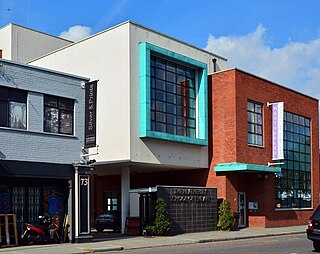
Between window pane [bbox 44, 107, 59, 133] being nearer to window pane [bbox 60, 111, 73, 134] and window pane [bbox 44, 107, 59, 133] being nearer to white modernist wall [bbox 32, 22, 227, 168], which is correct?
window pane [bbox 60, 111, 73, 134]

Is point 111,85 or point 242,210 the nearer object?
point 111,85

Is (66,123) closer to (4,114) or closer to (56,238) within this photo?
(4,114)

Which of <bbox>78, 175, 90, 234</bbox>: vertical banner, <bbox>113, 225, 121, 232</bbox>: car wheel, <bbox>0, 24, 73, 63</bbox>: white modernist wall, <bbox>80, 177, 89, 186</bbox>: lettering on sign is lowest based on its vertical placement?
<bbox>113, 225, 121, 232</bbox>: car wheel

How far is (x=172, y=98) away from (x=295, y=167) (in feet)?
39.7

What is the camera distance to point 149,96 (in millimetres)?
27594

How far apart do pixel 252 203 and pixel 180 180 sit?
4.66 meters

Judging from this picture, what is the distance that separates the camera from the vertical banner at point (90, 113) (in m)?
22.7

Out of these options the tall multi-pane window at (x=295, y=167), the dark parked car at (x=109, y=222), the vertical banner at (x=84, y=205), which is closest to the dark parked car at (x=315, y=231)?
the vertical banner at (x=84, y=205)

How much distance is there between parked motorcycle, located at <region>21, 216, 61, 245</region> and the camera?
68.8 feet

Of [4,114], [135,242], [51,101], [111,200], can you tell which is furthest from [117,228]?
[4,114]

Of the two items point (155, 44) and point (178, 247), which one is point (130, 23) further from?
point (178, 247)

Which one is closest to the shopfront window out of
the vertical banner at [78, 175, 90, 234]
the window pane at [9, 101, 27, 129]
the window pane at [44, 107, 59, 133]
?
the vertical banner at [78, 175, 90, 234]

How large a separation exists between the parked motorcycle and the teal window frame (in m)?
7.14

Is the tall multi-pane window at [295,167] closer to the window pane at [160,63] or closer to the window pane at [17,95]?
the window pane at [160,63]
